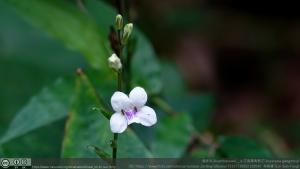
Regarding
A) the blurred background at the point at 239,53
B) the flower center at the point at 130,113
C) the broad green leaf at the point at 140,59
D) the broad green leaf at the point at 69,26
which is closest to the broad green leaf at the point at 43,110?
the broad green leaf at the point at 69,26

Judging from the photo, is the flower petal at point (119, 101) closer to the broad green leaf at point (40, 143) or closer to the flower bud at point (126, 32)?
the flower bud at point (126, 32)

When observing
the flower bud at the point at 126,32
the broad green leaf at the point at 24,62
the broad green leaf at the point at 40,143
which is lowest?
the broad green leaf at the point at 40,143

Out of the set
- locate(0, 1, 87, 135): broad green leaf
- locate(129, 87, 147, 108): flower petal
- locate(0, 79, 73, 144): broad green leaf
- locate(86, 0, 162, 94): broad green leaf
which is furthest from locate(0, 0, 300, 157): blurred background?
locate(129, 87, 147, 108): flower petal

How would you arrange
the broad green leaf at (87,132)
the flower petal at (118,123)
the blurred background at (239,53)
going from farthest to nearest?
the blurred background at (239,53)
the broad green leaf at (87,132)
the flower petal at (118,123)

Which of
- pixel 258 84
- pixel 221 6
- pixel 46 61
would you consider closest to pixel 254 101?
pixel 258 84

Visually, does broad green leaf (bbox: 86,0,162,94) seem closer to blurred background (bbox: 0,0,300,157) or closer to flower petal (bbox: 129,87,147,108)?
flower petal (bbox: 129,87,147,108)

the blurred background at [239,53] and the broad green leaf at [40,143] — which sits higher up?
the blurred background at [239,53]

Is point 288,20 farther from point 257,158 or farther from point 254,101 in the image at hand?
point 257,158
